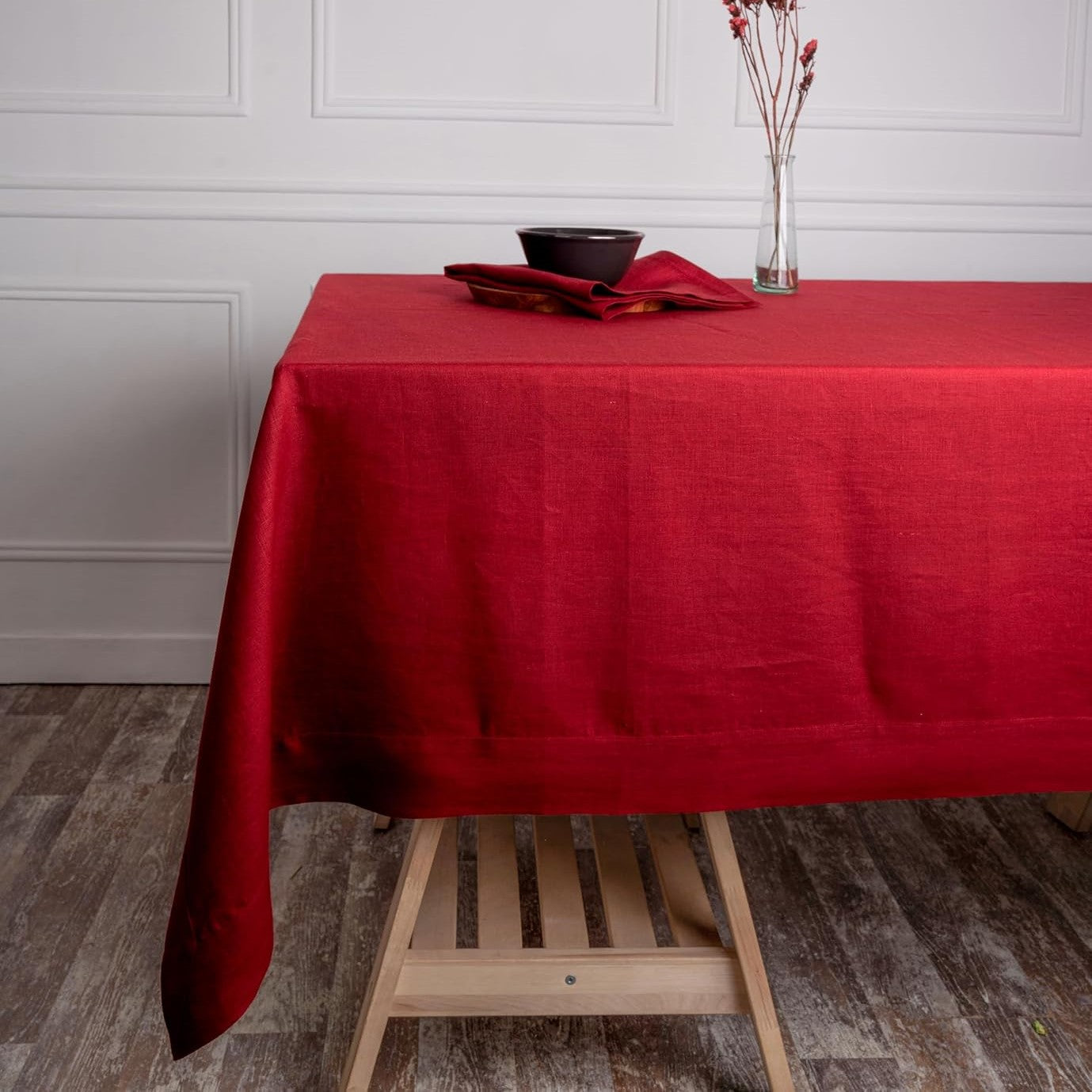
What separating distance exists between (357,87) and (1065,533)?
164cm

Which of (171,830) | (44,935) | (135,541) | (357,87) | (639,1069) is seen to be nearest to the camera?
(639,1069)

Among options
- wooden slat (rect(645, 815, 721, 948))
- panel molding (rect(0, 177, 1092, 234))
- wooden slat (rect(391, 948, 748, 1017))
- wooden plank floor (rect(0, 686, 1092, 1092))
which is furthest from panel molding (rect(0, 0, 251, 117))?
wooden slat (rect(391, 948, 748, 1017))

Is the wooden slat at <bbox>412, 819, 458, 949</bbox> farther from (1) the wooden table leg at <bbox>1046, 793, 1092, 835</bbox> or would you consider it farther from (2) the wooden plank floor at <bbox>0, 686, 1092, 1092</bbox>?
(1) the wooden table leg at <bbox>1046, 793, 1092, 835</bbox>

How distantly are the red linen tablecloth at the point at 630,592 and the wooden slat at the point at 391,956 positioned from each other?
0.13m

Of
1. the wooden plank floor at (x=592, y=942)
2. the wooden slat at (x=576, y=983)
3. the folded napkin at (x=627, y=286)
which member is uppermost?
the folded napkin at (x=627, y=286)

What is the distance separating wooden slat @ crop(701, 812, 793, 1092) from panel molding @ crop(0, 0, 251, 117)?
1.65 meters

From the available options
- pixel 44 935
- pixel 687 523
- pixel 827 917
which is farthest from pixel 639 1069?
pixel 44 935

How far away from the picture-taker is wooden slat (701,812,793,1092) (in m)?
1.31

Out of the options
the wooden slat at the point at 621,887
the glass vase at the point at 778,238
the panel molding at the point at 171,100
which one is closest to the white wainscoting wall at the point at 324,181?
the panel molding at the point at 171,100

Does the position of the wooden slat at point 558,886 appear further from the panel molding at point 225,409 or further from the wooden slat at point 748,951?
the panel molding at point 225,409

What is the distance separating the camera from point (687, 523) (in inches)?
45.1

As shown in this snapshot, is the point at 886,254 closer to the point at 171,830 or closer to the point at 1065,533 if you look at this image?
the point at 1065,533

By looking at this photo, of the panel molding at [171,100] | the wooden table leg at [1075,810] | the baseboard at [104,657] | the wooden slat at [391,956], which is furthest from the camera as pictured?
the baseboard at [104,657]

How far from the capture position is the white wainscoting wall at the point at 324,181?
7.47 ft
